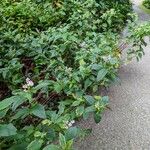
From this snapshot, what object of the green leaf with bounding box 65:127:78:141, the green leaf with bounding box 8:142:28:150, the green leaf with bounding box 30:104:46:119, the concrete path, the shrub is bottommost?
the shrub

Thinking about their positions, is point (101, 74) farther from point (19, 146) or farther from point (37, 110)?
point (19, 146)

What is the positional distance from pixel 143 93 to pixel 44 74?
66.4 inches

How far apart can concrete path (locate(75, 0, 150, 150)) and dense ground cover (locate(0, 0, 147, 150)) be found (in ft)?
1.26

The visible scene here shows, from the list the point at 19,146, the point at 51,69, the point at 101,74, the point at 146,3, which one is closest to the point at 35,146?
the point at 19,146

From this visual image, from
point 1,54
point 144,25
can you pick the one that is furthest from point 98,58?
point 144,25

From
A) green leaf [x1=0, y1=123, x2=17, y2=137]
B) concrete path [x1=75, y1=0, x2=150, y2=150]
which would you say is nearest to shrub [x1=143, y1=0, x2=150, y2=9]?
concrete path [x1=75, y1=0, x2=150, y2=150]

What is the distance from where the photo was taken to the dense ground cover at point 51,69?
2.38 meters

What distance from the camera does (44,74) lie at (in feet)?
15.4

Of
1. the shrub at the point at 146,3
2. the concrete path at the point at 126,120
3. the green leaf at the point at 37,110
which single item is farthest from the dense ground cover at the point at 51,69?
the shrub at the point at 146,3

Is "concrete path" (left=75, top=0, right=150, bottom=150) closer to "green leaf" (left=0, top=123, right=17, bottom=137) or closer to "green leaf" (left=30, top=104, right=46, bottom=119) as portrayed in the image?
"green leaf" (left=30, top=104, right=46, bottom=119)

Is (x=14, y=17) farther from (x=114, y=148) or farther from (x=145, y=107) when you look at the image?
(x=114, y=148)

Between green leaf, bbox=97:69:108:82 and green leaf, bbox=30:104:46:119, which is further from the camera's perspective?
green leaf, bbox=97:69:108:82

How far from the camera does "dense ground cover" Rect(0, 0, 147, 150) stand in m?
2.38

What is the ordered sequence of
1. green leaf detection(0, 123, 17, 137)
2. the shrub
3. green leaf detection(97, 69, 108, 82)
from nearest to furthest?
green leaf detection(0, 123, 17, 137), green leaf detection(97, 69, 108, 82), the shrub
